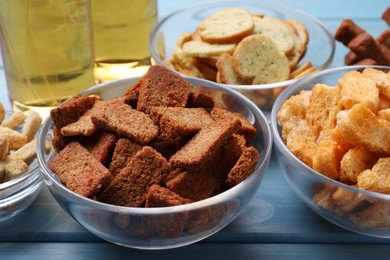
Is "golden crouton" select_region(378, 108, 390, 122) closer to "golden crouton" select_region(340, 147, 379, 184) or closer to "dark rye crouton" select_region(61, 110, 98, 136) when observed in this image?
"golden crouton" select_region(340, 147, 379, 184)

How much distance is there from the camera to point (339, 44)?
1.47 m

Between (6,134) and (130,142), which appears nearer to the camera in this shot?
(130,142)

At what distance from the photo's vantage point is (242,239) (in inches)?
37.4

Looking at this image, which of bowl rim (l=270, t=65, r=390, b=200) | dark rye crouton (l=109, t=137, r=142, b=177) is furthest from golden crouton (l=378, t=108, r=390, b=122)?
dark rye crouton (l=109, t=137, r=142, b=177)

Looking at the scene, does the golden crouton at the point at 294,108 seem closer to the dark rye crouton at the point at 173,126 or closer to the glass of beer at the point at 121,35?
the dark rye crouton at the point at 173,126

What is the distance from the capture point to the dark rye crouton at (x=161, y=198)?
0.82 meters

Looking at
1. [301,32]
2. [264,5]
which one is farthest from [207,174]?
[264,5]

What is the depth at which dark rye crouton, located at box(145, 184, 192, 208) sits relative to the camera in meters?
0.82

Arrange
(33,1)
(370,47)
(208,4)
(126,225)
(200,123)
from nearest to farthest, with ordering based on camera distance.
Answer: (126,225) → (200,123) → (33,1) → (370,47) → (208,4)

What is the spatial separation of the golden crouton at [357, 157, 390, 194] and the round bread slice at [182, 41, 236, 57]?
0.44 meters

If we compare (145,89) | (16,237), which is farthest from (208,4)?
(16,237)

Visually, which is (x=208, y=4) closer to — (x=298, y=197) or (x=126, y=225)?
(x=298, y=197)

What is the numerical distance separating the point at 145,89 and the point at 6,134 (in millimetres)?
239

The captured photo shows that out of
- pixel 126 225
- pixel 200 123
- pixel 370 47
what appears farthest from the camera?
pixel 370 47
